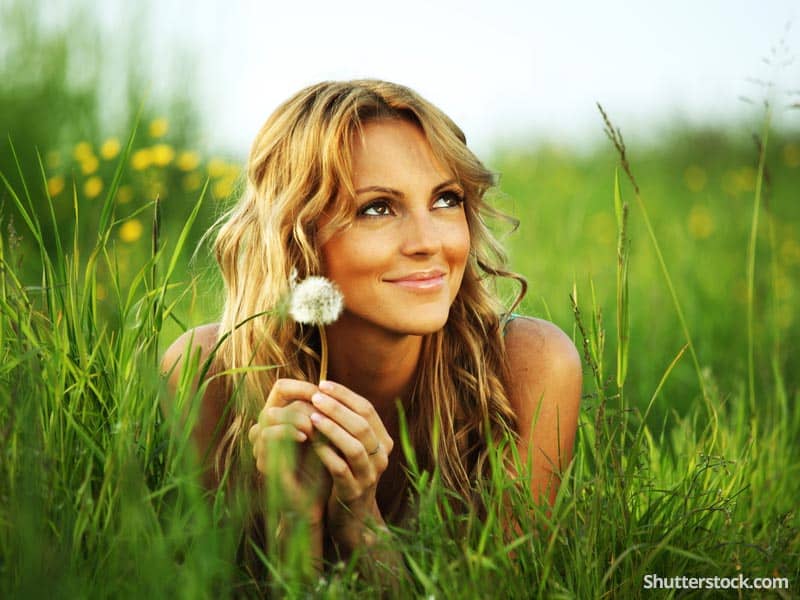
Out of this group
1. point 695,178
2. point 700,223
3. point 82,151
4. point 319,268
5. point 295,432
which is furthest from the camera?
point 695,178

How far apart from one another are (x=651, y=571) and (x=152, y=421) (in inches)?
46.2

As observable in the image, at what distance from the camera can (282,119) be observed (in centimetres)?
271

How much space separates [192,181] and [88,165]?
25.0 inches

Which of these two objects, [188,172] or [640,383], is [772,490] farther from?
[188,172]

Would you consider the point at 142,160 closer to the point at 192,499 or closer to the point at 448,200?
the point at 448,200

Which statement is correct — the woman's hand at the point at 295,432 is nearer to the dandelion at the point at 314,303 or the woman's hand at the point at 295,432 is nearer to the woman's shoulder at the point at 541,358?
the dandelion at the point at 314,303

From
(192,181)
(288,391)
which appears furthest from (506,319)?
(192,181)

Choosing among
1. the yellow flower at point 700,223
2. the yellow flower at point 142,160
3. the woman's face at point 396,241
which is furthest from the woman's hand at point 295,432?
the yellow flower at point 700,223

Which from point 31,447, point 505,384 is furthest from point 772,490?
point 31,447

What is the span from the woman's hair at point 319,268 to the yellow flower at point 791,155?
6.13 m

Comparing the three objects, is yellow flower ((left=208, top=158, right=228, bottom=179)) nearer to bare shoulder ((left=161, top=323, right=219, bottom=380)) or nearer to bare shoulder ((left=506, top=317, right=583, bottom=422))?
bare shoulder ((left=161, top=323, right=219, bottom=380))

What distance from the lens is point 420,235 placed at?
2.45 m

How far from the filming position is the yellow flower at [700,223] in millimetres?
6250

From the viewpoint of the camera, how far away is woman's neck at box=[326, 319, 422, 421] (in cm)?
275
